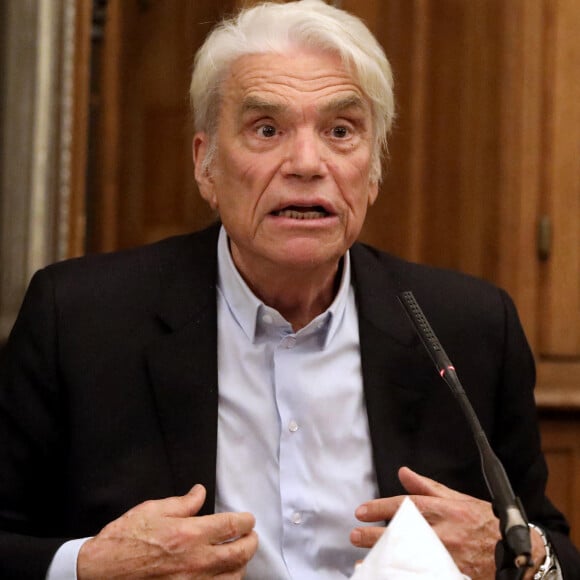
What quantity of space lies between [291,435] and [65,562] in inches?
14.7

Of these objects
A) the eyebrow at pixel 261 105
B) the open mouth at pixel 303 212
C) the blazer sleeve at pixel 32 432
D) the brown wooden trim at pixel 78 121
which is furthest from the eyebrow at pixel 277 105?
the brown wooden trim at pixel 78 121

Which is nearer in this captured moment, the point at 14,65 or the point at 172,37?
the point at 14,65

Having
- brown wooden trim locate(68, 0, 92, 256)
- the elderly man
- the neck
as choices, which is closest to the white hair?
the elderly man

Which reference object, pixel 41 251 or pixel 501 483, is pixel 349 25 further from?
pixel 41 251

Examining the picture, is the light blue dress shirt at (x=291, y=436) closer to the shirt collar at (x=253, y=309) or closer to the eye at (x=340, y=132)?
the shirt collar at (x=253, y=309)

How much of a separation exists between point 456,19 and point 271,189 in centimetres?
143

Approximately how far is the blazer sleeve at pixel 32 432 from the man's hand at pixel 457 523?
1.56 feet

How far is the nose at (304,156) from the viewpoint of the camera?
1463mm

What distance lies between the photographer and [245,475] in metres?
1.47

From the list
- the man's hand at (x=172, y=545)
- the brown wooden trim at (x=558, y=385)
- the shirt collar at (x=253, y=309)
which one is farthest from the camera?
the brown wooden trim at (x=558, y=385)

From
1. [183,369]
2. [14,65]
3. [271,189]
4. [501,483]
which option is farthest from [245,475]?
[14,65]

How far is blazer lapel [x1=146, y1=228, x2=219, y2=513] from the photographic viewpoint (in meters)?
1.45

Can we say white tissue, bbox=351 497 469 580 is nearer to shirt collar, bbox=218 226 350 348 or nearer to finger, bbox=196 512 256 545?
finger, bbox=196 512 256 545

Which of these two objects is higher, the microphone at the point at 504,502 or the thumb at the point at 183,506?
the microphone at the point at 504,502
